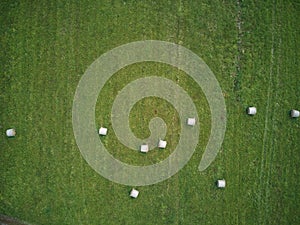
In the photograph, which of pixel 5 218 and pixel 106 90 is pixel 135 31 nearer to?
pixel 106 90

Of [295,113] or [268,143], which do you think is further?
[268,143]

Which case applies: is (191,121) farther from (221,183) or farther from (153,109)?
(221,183)

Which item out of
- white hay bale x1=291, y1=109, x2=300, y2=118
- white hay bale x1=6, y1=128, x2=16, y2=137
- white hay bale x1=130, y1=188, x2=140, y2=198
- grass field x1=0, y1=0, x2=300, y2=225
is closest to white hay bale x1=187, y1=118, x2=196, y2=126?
grass field x1=0, y1=0, x2=300, y2=225

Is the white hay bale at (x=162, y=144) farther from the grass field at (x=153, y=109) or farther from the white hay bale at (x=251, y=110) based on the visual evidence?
the white hay bale at (x=251, y=110)

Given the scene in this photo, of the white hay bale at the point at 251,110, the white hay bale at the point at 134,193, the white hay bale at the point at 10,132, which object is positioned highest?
the white hay bale at the point at 251,110

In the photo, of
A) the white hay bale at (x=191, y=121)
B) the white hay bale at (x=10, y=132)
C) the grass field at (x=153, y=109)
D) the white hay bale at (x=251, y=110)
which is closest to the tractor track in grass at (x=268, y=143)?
the grass field at (x=153, y=109)

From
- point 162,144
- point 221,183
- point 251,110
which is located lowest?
point 221,183

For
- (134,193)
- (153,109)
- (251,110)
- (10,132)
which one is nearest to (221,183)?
(251,110)

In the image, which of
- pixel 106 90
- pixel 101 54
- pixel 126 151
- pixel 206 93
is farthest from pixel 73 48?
pixel 206 93
